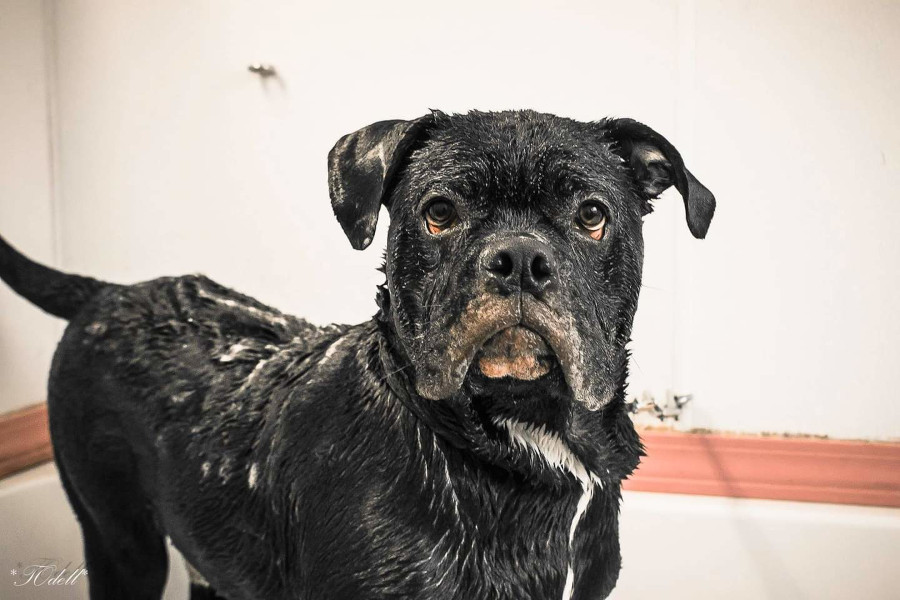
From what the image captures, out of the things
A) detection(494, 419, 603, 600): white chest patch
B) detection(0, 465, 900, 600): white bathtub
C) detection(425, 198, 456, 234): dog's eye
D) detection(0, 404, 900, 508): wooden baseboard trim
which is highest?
detection(425, 198, 456, 234): dog's eye

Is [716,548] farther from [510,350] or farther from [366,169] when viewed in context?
[366,169]

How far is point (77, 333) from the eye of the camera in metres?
1.16

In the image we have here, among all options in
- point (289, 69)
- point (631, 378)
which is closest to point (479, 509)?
point (631, 378)

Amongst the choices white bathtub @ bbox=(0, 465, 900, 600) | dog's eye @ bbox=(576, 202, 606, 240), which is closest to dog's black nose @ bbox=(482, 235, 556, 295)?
dog's eye @ bbox=(576, 202, 606, 240)

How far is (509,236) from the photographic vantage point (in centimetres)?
74


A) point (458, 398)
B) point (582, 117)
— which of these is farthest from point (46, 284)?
point (582, 117)

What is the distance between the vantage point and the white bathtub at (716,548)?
120 cm

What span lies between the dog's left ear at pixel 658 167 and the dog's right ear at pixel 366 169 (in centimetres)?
23

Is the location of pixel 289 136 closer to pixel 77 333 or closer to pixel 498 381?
pixel 77 333

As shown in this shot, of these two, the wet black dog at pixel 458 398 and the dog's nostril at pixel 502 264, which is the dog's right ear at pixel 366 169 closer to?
the wet black dog at pixel 458 398

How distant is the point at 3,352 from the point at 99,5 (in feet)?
2.18

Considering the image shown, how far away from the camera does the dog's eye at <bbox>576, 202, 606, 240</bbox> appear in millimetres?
817

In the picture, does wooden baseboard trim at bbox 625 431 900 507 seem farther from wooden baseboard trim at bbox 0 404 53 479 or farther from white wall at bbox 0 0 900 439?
wooden baseboard trim at bbox 0 404 53 479

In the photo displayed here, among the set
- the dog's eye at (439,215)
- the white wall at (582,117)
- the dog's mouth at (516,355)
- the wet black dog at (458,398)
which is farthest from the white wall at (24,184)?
the dog's mouth at (516,355)
